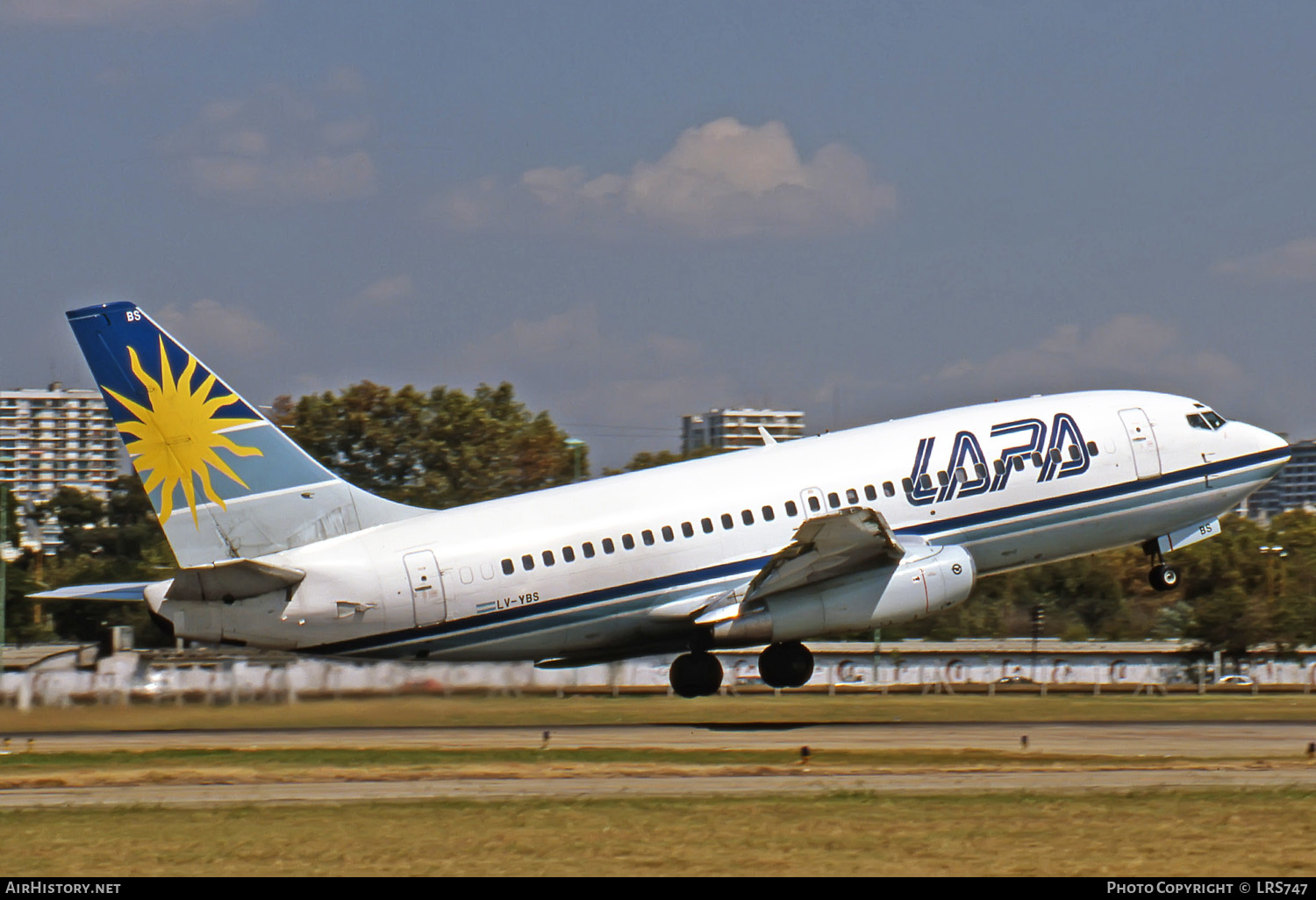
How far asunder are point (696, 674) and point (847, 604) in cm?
447

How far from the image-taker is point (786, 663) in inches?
1489

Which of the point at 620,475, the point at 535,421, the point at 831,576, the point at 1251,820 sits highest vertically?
the point at 535,421

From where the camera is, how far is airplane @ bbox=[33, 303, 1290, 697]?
33688 mm

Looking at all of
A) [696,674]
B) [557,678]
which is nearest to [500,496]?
[557,678]

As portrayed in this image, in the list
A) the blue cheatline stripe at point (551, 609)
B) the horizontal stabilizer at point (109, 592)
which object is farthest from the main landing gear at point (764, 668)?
the horizontal stabilizer at point (109, 592)

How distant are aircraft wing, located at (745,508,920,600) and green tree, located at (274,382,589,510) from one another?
6118cm

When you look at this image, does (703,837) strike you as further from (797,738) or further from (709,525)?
(709,525)

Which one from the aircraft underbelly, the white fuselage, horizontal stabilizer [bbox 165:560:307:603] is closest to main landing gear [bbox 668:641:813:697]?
the white fuselage

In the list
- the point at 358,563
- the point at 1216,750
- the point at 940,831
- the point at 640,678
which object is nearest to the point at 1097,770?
the point at 1216,750

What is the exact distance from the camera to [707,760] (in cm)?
3083

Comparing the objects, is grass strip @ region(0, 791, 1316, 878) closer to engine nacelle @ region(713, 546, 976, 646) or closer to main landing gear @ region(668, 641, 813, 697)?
engine nacelle @ region(713, 546, 976, 646)

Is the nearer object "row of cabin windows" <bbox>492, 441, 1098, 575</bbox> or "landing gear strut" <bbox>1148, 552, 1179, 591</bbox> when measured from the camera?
"row of cabin windows" <bbox>492, 441, 1098, 575</bbox>
